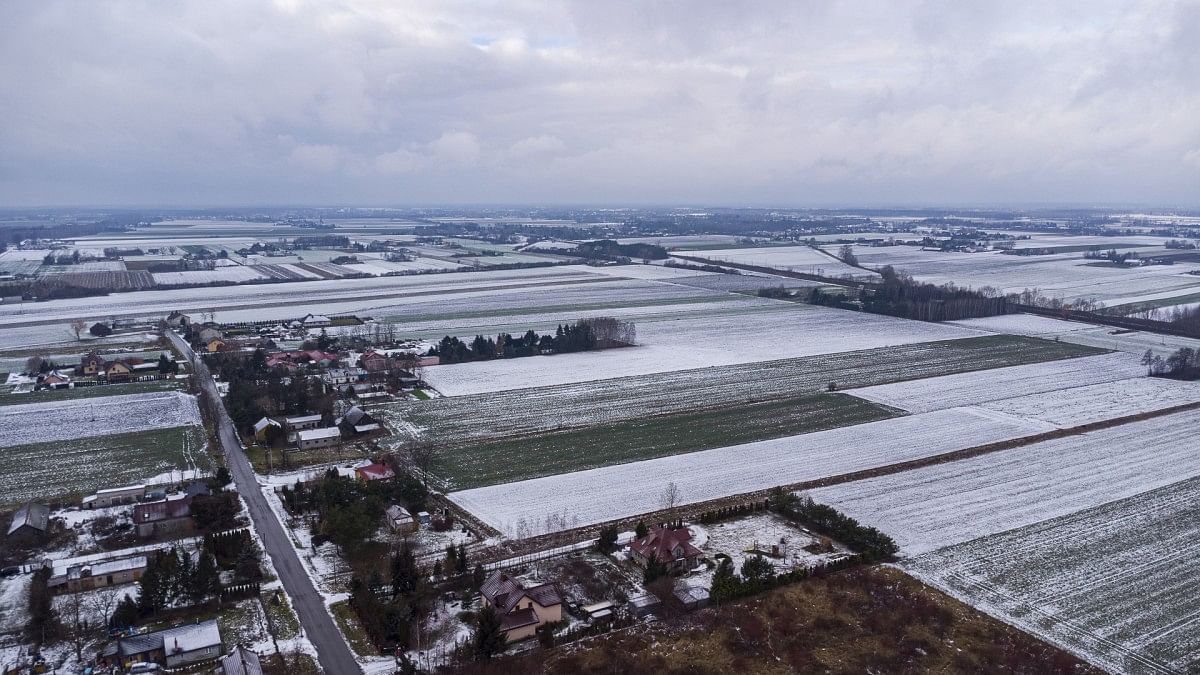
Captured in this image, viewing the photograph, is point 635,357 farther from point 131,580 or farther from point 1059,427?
point 131,580

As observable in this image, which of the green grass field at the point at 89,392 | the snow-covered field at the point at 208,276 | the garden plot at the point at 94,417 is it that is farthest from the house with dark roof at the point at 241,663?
the snow-covered field at the point at 208,276

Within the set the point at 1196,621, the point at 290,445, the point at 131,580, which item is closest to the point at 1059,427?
the point at 1196,621

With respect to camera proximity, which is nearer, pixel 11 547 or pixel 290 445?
pixel 11 547

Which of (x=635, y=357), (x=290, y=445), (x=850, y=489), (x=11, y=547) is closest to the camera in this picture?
(x=11, y=547)

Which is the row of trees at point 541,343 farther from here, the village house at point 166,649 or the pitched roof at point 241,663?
the pitched roof at point 241,663

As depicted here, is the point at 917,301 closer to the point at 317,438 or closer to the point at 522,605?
the point at 317,438

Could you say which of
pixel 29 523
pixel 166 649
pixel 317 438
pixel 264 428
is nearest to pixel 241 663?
pixel 166 649
